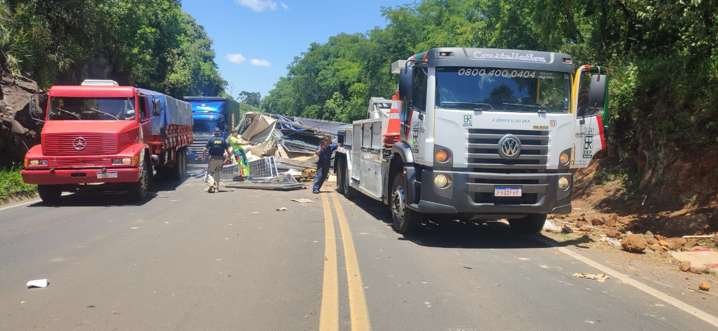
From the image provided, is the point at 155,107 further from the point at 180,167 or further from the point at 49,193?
the point at 180,167

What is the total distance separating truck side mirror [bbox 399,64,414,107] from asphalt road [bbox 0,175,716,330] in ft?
7.13

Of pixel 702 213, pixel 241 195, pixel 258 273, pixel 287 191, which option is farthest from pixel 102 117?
pixel 702 213

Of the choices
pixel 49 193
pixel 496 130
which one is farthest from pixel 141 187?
pixel 496 130

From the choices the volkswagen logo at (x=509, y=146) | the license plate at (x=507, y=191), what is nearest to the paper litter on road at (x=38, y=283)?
the license plate at (x=507, y=191)

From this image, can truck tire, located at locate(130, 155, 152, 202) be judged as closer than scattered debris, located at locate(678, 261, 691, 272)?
No

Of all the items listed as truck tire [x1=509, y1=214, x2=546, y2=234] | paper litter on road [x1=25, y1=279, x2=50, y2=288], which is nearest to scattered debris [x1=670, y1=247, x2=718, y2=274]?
truck tire [x1=509, y1=214, x2=546, y2=234]

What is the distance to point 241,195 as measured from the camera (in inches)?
635

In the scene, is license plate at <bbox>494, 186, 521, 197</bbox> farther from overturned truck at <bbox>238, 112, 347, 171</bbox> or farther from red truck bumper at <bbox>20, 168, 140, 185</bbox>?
Result: overturned truck at <bbox>238, 112, 347, 171</bbox>

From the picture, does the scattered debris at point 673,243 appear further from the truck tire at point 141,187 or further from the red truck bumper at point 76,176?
the truck tire at point 141,187

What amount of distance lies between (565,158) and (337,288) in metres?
4.40

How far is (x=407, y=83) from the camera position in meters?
8.98

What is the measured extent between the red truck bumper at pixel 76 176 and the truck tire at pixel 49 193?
50cm

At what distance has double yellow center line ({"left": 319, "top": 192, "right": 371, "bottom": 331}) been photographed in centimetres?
500

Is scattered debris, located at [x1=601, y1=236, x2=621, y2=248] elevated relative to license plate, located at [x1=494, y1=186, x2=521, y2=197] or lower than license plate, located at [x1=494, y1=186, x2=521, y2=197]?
lower
